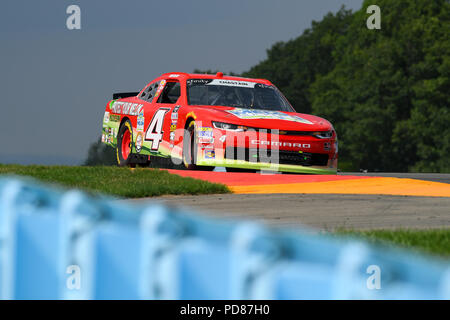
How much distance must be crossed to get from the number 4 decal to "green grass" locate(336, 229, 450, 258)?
7.98m

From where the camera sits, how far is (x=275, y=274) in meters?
2.24

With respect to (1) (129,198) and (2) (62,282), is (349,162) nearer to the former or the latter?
(1) (129,198)

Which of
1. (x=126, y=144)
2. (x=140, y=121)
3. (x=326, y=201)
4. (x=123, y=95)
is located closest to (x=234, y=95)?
(x=140, y=121)

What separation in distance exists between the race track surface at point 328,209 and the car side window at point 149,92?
5.26 meters

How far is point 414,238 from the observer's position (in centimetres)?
717

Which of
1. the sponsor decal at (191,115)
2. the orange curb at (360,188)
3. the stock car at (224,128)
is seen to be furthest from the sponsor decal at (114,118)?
the orange curb at (360,188)

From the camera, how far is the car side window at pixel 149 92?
650 inches

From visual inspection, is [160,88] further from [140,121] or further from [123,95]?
[123,95]

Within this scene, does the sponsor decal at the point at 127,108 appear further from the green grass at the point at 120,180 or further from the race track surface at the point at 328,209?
the race track surface at the point at 328,209

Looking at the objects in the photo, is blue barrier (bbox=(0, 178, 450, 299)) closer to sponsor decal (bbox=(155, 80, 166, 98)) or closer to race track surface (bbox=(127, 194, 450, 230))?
race track surface (bbox=(127, 194, 450, 230))

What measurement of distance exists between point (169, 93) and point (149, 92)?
0.75 m

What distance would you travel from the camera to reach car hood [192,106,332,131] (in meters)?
13.6
